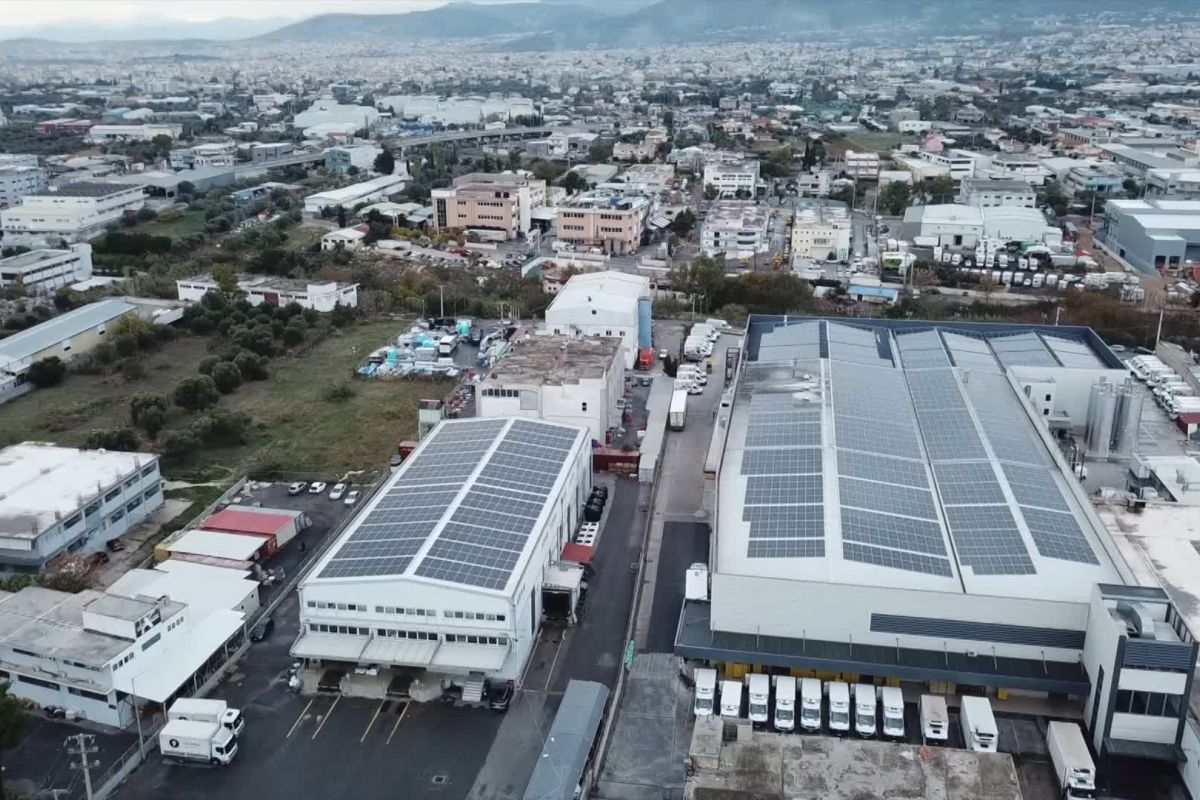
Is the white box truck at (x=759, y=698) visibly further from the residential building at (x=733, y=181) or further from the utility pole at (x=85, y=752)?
the residential building at (x=733, y=181)

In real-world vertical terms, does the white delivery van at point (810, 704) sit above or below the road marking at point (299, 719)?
above

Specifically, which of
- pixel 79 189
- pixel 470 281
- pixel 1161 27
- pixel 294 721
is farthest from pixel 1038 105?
pixel 1161 27

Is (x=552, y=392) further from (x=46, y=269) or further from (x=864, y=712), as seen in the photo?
(x=46, y=269)

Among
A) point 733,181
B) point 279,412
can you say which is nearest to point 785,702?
point 279,412

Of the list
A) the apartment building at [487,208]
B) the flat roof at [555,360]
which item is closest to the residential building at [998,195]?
the apartment building at [487,208]

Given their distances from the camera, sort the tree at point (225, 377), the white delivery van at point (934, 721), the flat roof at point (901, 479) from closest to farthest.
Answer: the white delivery van at point (934, 721), the flat roof at point (901, 479), the tree at point (225, 377)

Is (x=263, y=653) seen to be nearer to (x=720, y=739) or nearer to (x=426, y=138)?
(x=720, y=739)

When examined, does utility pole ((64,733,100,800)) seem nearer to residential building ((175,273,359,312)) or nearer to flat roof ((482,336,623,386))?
flat roof ((482,336,623,386))
